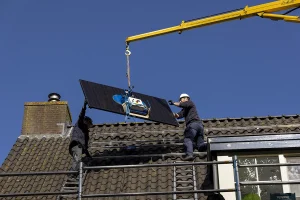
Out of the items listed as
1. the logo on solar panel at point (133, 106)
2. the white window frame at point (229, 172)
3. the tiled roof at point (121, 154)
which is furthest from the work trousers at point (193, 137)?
the white window frame at point (229, 172)

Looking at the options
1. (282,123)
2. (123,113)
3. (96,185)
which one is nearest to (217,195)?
(96,185)

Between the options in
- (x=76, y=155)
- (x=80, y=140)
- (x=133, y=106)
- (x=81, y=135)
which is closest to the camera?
(x=76, y=155)

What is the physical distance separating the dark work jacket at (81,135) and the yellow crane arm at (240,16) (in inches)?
181

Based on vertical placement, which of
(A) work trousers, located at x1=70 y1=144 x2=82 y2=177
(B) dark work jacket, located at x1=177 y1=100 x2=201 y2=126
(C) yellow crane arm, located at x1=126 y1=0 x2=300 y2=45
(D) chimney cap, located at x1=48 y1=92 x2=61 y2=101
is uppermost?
(C) yellow crane arm, located at x1=126 y1=0 x2=300 y2=45

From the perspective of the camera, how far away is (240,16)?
56.0 ft

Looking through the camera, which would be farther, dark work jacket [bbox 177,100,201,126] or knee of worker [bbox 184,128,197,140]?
dark work jacket [bbox 177,100,201,126]

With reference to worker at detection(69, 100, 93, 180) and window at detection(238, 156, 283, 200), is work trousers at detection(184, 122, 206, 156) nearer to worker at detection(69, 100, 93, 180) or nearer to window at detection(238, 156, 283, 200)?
window at detection(238, 156, 283, 200)

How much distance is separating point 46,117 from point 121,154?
352 cm

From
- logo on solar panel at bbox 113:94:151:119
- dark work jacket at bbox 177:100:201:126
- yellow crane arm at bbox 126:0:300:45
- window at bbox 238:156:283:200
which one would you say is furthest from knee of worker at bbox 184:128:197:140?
yellow crane arm at bbox 126:0:300:45

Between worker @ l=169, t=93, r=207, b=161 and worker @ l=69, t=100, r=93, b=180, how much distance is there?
2369mm

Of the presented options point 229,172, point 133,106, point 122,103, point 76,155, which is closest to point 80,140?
point 76,155

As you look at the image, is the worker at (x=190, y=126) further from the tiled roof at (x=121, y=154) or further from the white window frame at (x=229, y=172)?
the white window frame at (x=229, y=172)

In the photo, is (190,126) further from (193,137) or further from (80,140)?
(80,140)

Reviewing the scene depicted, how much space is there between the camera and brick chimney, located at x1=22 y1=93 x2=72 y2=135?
15.9 meters
